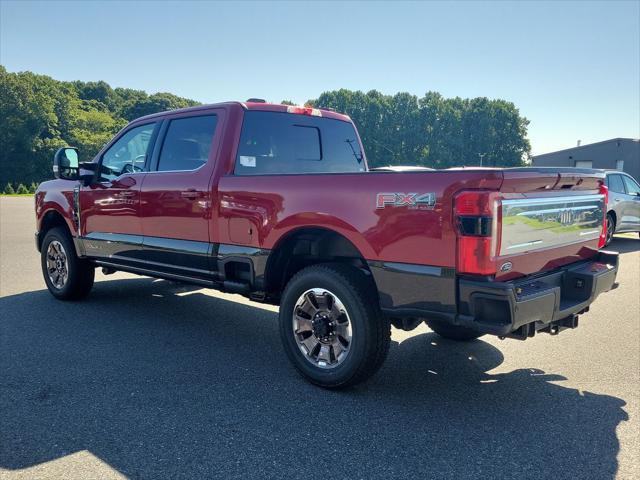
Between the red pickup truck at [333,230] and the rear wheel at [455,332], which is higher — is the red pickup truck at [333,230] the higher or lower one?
the higher one

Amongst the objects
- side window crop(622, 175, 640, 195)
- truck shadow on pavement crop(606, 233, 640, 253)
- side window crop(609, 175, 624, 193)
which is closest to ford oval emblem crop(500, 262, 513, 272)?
truck shadow on pavement crop(606, 233, 640, 253)

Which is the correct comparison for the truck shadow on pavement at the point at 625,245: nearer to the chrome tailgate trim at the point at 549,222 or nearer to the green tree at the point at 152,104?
the chrome tailgate trim at the point at 549,222

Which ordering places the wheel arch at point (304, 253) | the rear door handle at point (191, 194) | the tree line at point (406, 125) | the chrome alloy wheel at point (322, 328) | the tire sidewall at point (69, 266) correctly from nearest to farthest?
the chrome alloy wheel at point (322, 328)
the wheel arch at point (304, 253)
the rear door handle at point (191, 194)
the tire sidewall at point (69, 266)
the tree line at point (406, 125)

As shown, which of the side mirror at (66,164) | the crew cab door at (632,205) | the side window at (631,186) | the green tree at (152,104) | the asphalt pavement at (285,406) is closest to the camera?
the asphalt pavement at (285,406)

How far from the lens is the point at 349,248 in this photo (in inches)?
148

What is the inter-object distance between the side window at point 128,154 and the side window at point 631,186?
11566 millimetres

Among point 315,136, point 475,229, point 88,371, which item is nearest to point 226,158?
point 315,136

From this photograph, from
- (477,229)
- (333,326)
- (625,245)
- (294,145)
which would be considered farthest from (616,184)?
(477,229)

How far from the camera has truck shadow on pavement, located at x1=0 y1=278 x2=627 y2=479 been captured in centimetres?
271

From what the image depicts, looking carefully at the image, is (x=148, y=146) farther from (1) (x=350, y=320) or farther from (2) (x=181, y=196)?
(1) (x=350, y=320)

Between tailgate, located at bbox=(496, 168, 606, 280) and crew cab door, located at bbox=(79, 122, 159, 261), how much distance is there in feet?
11.4

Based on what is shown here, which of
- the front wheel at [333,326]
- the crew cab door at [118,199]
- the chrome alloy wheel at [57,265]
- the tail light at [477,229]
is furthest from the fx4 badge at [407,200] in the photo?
the chrome alloy wheel at [57,265]

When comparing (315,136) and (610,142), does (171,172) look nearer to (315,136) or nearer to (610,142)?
(315,136)

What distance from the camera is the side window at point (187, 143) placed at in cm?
455
